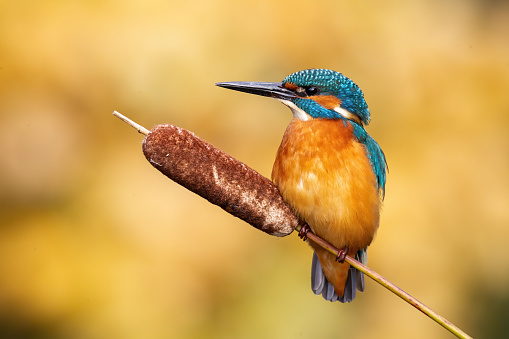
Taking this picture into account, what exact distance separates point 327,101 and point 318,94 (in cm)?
5

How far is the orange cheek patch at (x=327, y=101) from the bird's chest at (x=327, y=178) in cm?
8

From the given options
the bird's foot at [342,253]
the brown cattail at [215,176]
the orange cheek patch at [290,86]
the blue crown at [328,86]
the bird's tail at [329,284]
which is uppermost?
the blue crown at [328,86]

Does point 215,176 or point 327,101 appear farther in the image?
point 327,101

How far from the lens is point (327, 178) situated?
7.66 ft

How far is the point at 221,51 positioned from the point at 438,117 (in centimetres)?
170

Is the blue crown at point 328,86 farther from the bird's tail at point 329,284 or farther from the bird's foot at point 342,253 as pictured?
the bird's tail at point 329,284

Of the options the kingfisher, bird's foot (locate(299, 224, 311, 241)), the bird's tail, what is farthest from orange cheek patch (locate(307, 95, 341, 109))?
the bird's tail

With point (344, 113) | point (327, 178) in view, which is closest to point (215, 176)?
point (327, 178)

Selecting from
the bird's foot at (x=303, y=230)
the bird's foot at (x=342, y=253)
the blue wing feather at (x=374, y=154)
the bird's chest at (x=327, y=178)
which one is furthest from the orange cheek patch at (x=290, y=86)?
the bird's foot at (x=342, y=253)

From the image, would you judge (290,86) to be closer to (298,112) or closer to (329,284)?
(298,112)

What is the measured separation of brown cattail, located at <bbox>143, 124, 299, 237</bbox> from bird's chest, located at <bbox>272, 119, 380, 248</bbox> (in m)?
0.34

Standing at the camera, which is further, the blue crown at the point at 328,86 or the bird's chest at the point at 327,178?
the blue crown at the point at 328,86

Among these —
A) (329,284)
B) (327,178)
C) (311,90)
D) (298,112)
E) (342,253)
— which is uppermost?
(311,90)

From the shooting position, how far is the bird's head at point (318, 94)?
8.02ft
